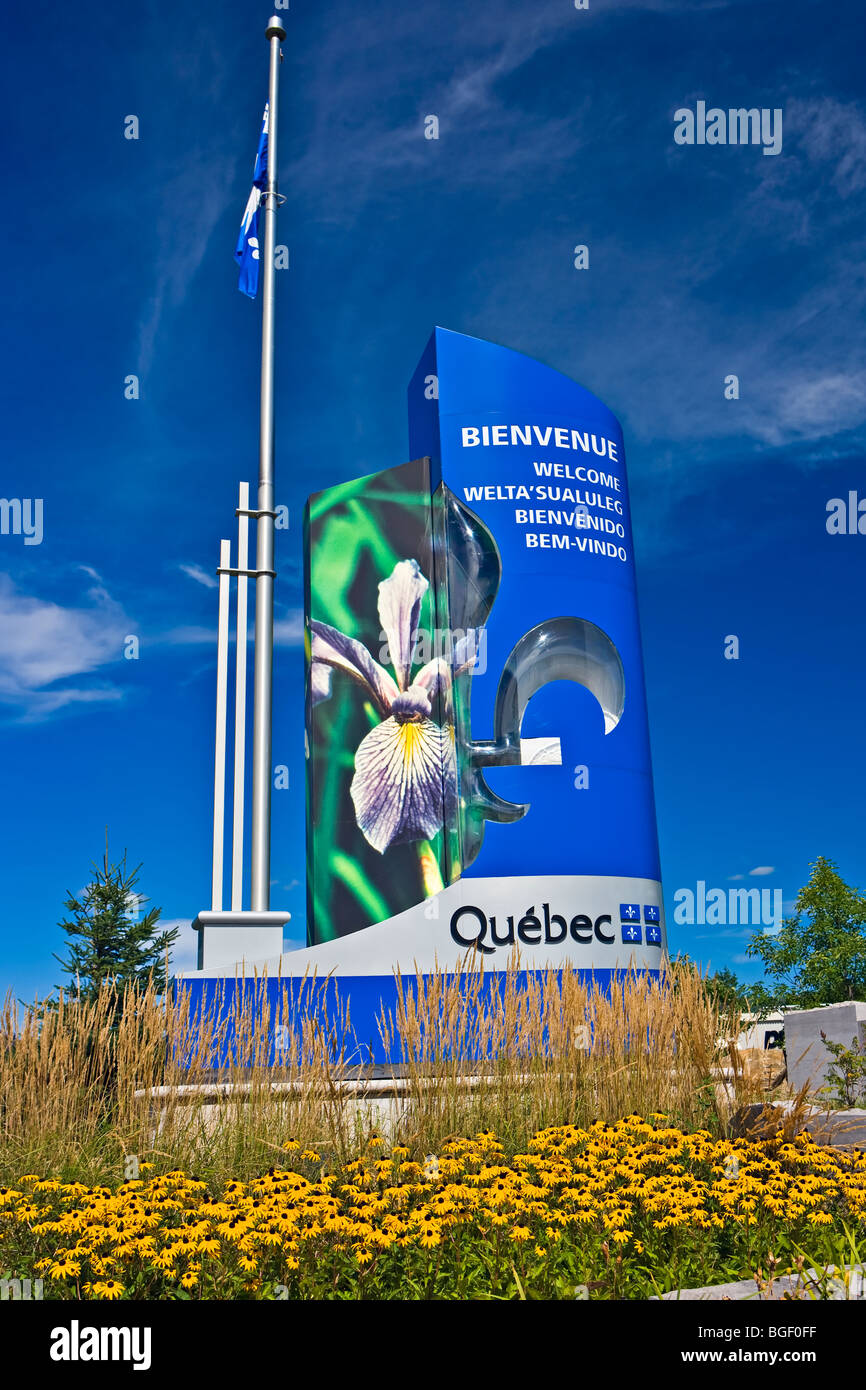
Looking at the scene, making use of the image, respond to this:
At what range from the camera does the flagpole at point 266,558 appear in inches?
411

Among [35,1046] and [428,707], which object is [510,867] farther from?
[35,1046]

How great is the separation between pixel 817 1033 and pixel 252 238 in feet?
33.7

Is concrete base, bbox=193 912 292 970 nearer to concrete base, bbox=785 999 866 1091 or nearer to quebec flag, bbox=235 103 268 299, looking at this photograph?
concrete base, bbox=785 999 866 1091

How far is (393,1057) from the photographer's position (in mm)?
8109

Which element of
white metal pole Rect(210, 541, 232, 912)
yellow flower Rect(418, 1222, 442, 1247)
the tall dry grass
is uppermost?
white metal pole Rect(210, 541, 232, 912)

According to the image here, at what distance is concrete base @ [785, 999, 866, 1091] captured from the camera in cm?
936

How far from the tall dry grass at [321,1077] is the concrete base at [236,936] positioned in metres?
2.36

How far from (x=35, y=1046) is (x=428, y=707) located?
6.07 meters

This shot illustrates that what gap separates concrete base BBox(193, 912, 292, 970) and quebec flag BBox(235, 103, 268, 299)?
703cm

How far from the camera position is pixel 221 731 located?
1104 centimetres

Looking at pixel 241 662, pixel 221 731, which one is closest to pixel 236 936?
pixel 221 731

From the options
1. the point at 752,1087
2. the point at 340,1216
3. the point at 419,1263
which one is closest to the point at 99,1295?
the point at 340,1216
